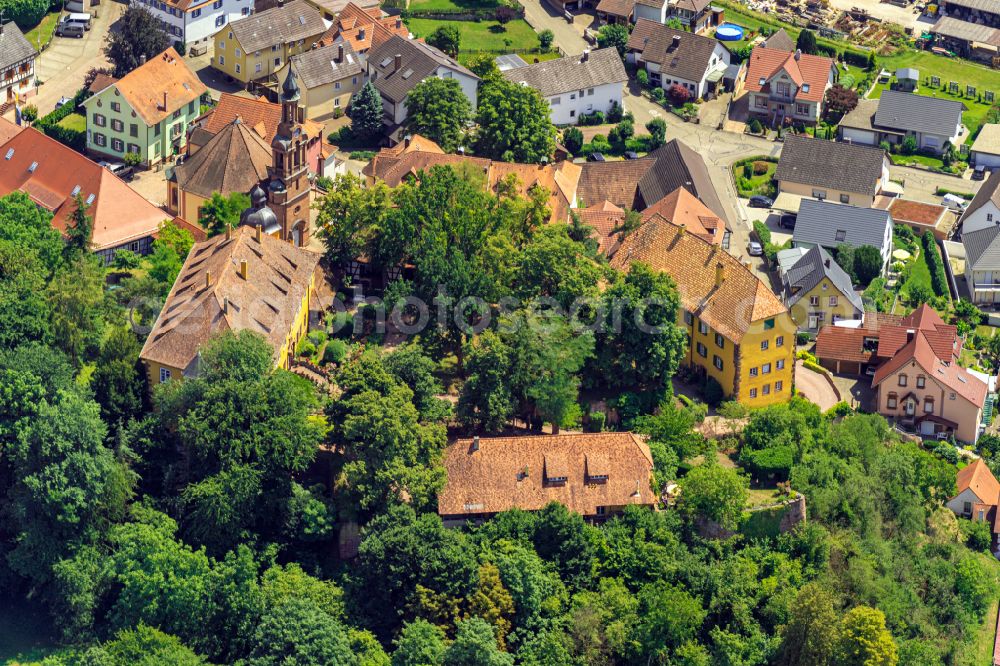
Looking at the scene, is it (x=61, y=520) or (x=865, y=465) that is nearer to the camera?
(x=61, y=520)

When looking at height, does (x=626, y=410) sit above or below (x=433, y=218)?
below

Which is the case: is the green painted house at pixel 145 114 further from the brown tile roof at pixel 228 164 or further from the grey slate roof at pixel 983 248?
the grey slate roof at pixel 983 248

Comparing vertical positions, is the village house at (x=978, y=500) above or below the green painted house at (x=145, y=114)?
below

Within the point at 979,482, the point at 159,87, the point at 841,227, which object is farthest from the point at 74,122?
the point at 979,482

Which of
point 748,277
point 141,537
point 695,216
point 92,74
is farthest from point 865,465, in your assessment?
point 92,74

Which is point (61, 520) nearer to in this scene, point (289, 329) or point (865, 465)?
point (289, 329)

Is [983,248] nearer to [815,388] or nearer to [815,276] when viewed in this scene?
[815,276]

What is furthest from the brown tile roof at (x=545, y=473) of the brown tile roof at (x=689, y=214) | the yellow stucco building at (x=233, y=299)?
the brown tile roof at (x=689, y=214)
